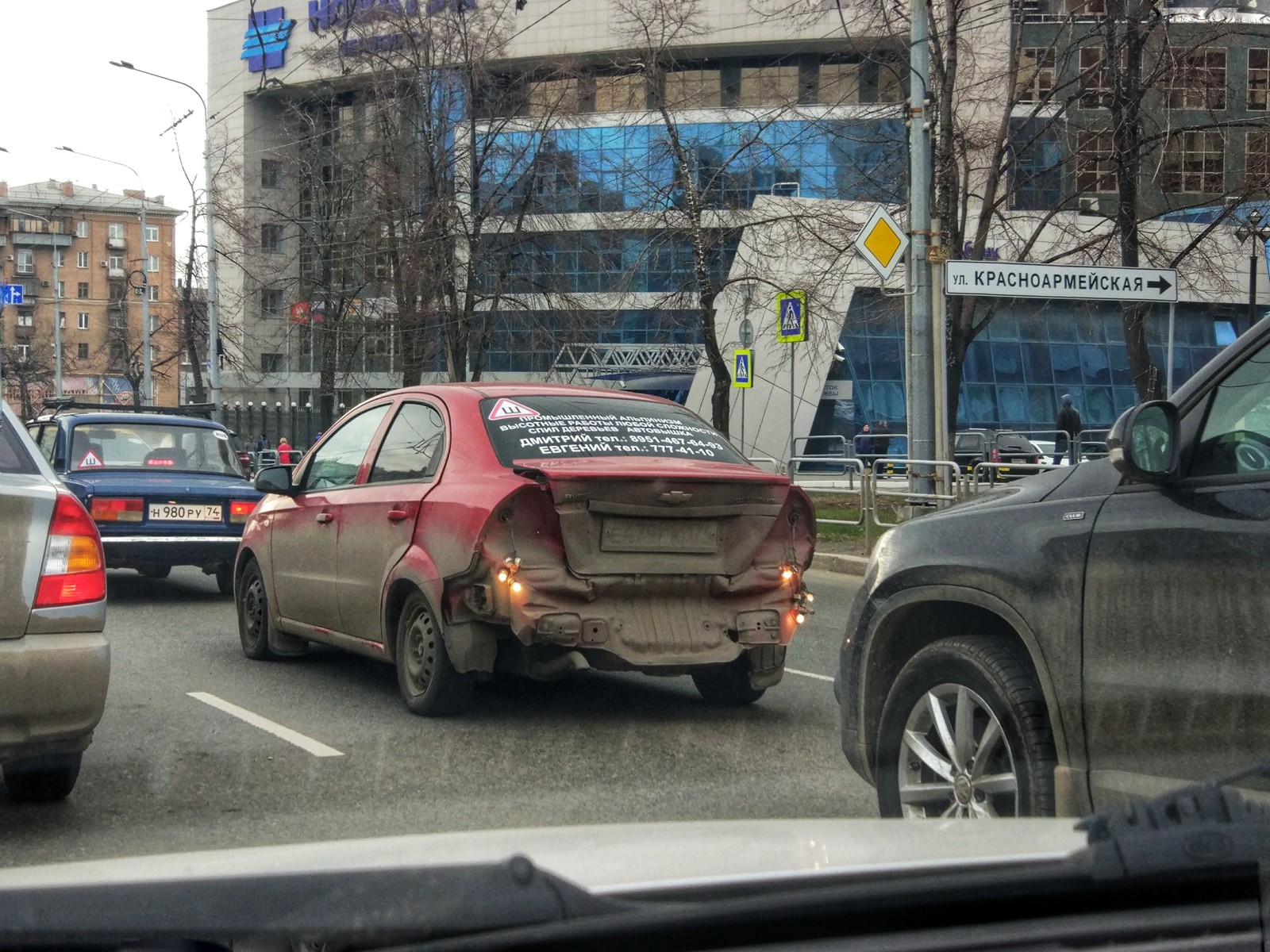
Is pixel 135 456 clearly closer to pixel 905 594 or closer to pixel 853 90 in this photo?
pixel 905 594

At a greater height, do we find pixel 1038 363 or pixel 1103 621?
pixel 1038 363

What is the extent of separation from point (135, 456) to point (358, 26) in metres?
19.9

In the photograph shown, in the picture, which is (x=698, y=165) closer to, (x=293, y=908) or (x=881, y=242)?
(x=881, y=242)

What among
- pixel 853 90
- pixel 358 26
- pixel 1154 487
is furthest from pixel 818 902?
pixel 358 26

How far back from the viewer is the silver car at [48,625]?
16.2 ft

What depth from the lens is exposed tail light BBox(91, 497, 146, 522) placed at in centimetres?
1177

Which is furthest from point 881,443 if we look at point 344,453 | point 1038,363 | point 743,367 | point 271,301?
point 344,453

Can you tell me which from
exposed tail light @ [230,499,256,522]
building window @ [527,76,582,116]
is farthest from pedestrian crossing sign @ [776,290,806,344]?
building window @ [527,76,582,116]

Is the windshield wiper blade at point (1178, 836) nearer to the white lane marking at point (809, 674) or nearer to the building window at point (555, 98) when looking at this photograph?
the white lane marking at point (809, 674)

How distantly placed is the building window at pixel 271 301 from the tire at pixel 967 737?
3219cm

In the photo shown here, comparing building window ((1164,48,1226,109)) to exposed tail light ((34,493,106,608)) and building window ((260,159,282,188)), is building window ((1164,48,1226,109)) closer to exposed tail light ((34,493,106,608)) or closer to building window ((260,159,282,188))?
exposed tail light ((34,493,106,608))

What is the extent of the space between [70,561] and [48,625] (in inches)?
9.9

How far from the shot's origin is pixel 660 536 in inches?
262

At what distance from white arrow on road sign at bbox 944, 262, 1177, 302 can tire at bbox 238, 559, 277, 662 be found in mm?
7339
